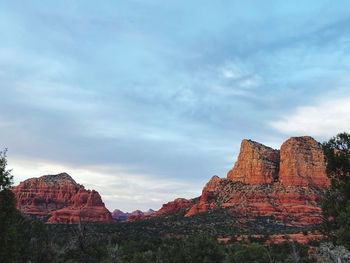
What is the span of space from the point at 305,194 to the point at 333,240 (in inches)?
2798

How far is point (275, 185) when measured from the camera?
343 ft

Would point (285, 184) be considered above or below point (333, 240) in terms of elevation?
above

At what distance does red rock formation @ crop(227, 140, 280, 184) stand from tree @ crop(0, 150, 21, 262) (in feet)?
322

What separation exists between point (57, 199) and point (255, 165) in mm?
88875

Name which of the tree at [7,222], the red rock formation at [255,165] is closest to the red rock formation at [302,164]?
the red rock formation at [255,165]

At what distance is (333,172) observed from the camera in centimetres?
3106

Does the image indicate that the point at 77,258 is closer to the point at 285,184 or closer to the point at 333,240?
the point at 333,240

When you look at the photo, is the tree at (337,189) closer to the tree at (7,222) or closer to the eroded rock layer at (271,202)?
the tree at (7,222)

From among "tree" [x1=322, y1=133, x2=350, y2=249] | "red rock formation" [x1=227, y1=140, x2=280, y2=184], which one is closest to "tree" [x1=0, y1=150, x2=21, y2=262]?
"tree" [x1=322, y1=133, x2=350, y2=249]

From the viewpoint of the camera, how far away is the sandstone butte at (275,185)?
85125 mm

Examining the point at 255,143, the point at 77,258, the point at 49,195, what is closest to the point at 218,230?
the point at 77,258

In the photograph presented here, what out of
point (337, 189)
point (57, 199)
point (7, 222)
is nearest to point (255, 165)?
point (337, 189)

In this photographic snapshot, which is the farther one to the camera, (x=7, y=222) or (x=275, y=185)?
(x=275, y=185)

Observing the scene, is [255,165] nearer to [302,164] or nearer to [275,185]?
[275,185]
